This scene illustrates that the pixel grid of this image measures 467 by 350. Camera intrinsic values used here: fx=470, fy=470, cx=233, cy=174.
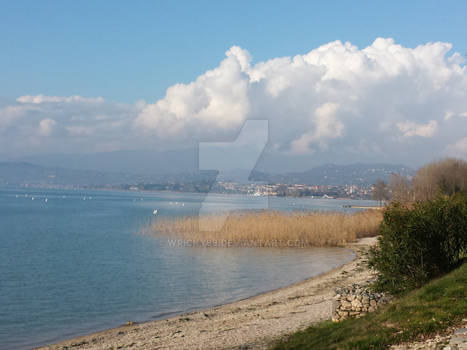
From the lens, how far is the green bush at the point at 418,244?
1057 cm

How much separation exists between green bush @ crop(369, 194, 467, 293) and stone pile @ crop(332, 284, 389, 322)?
0.78 meters

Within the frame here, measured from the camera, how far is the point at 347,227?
34.6 metres

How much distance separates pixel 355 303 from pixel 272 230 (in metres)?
21.4

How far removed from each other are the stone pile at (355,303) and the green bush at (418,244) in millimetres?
777

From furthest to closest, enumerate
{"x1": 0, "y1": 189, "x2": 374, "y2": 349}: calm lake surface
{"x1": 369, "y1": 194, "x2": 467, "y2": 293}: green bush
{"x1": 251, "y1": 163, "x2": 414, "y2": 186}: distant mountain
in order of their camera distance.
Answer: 1. {"x1": 251, "y1": 163, "x2": 414, "y2": 186}: distant mountain
2. {"x1": 0, "y1": 189, "x2": 374, "y2": 349}: calm lake surface
3. {"x1": 369, "y1": 194, "x2": 467, "y2": 293}: green bush

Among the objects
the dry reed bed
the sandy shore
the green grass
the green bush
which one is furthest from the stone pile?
the dry reed bed

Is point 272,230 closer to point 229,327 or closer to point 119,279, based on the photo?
point 119,279

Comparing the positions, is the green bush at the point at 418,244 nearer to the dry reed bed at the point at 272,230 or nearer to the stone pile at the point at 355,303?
the stone pile at the point at 355,303

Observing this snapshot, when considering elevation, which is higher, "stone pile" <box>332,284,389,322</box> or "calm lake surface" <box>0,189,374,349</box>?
"stone pile" <box>332,284,389,322</box>

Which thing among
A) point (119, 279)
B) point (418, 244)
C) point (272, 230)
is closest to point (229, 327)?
point (418, 244)

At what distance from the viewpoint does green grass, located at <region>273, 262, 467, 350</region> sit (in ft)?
23.8

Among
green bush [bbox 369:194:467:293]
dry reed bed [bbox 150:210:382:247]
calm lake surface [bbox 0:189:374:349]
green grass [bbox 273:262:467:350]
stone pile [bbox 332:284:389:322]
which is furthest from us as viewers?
dry reed bed [bbox 150:210:382:247]

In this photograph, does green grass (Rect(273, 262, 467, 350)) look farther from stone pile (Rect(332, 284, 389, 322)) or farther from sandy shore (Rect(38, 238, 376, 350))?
sandy shore (Rect(38, 238, 376, 350))

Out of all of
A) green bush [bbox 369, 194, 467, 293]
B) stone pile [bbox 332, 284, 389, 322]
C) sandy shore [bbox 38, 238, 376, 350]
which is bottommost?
sandy shore [bbox 38, 238, 376, 350]
